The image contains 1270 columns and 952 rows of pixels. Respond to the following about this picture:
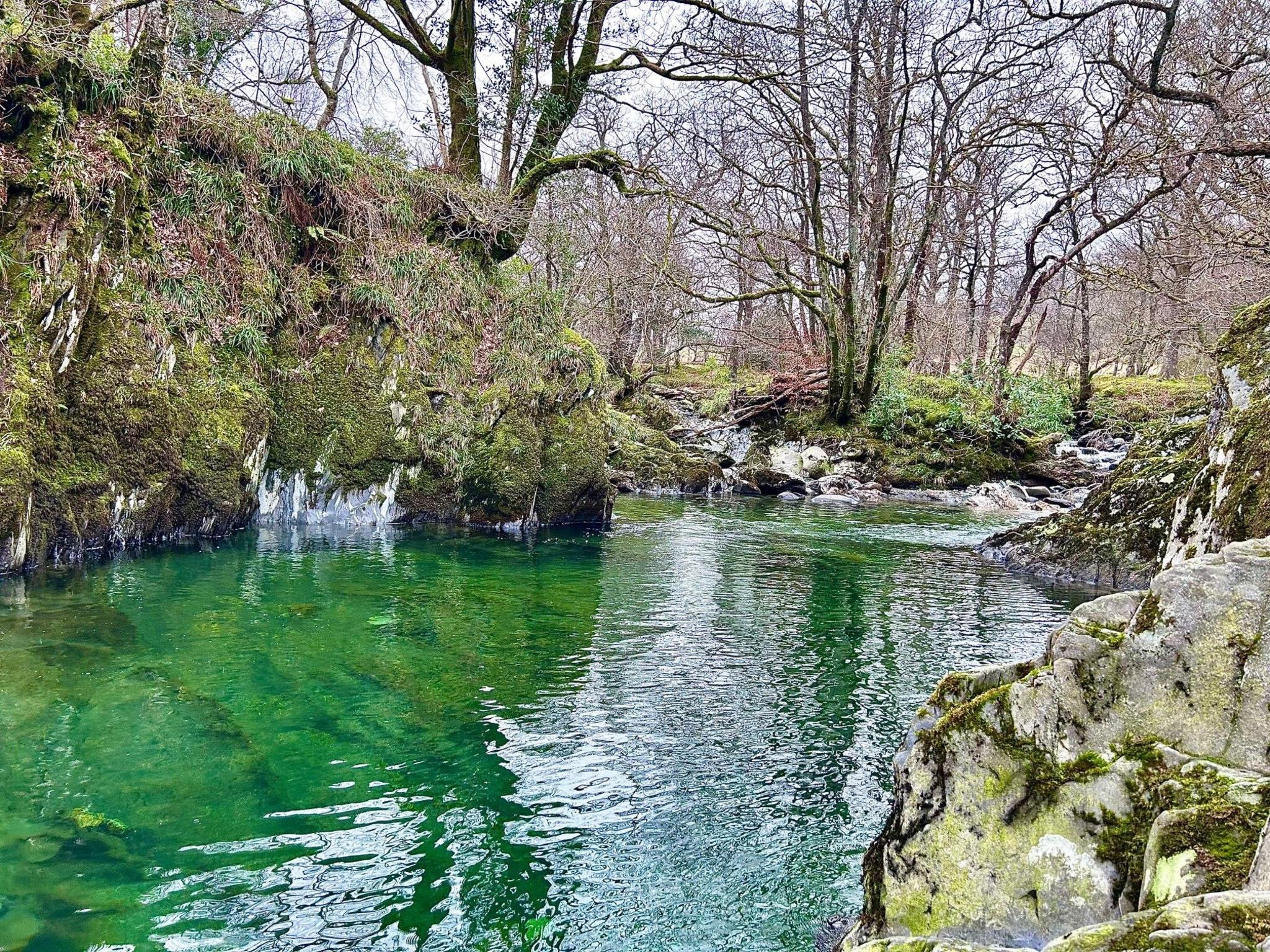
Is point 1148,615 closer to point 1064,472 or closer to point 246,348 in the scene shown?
point 246,348

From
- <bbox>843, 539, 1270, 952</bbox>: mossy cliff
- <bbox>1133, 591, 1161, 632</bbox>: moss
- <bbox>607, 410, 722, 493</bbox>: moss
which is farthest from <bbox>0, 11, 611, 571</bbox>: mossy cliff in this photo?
<bbox>1133, 591, 1161, 632</bbox>: moss

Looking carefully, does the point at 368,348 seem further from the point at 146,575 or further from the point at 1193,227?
the point at 1193,227

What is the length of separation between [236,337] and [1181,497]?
10.3 metres

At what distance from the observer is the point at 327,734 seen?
15.2 ft

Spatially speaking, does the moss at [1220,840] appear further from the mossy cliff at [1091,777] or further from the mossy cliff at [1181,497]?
the mossy cliff at [1181,497]

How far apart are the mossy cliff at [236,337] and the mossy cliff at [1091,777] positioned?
802 cm

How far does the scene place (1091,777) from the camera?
2389 mm

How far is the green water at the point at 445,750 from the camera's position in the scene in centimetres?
309

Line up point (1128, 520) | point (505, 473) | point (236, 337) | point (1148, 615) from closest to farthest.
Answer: point (1148, 615) < point (1128, 520) < point (236, 337) < point (505, 473)

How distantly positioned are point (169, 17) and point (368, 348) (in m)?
4.48

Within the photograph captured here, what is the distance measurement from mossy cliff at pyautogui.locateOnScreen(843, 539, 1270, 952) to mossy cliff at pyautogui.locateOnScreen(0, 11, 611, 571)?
8.02m

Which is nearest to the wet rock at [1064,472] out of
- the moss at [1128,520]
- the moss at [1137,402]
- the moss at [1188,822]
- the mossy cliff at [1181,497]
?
the moss at [1137,402]

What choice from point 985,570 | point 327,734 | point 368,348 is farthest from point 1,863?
point 985,570

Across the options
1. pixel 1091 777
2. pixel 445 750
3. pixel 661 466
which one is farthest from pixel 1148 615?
pixel 661 466
